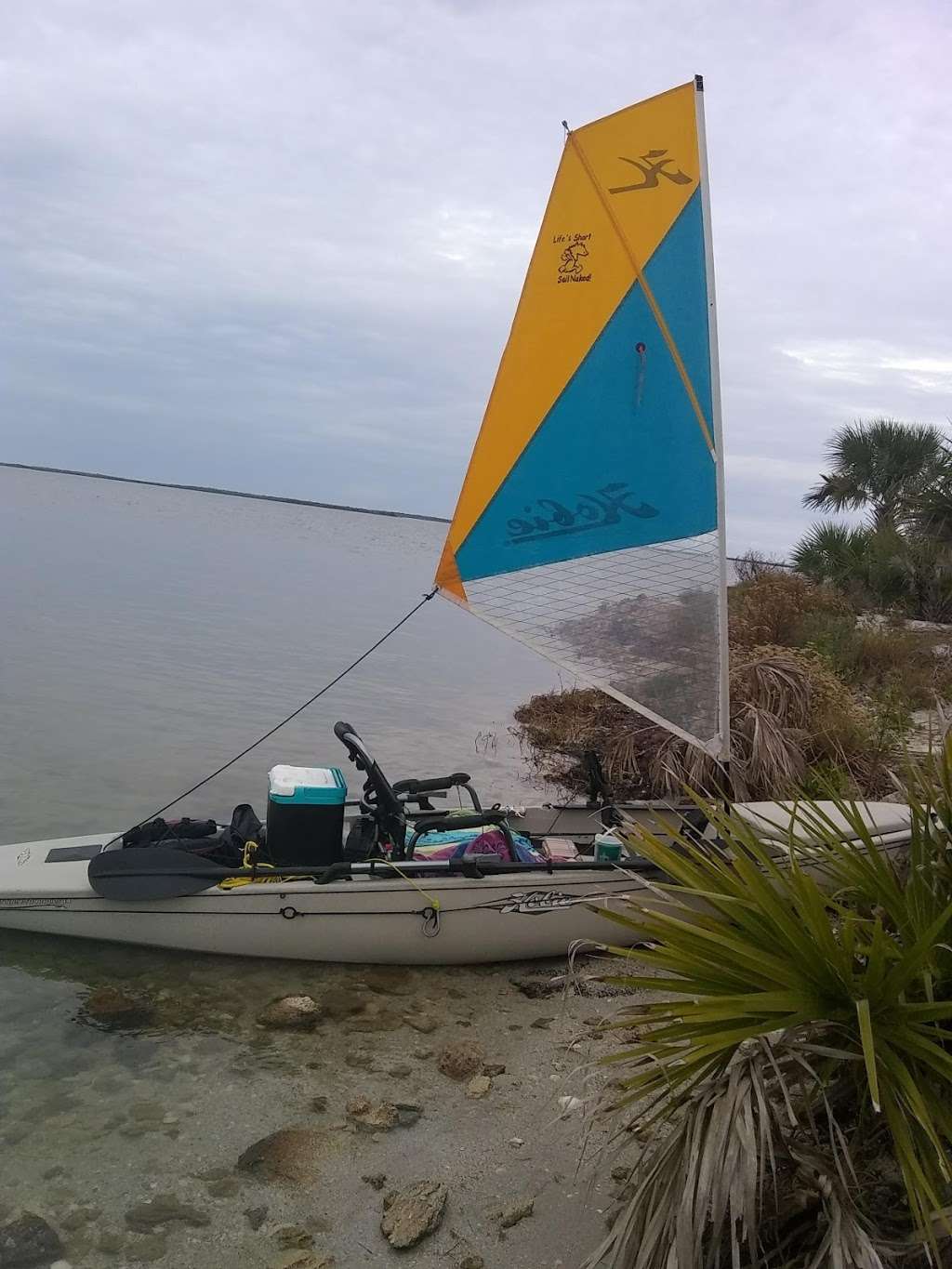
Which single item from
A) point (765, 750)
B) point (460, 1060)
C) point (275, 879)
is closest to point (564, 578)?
point (275, 879)

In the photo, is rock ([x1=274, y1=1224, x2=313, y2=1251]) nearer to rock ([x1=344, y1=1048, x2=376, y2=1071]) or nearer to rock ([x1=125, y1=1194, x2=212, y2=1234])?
rock ([x1=125, y1=1194, x2=212, y2=1234])

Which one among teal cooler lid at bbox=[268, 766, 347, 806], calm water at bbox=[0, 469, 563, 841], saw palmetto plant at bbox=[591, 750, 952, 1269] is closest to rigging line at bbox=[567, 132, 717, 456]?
teal cooler lid at bbox=[268, 766, 347, 806]

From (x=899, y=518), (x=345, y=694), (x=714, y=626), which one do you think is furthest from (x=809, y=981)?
(x=899, y=518)

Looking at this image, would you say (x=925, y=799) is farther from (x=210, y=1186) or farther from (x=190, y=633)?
(x=190, y=633)

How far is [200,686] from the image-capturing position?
1538 centimetres

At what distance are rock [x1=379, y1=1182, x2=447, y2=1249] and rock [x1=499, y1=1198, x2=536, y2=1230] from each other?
0.23m

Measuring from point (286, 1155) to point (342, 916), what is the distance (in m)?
1.83

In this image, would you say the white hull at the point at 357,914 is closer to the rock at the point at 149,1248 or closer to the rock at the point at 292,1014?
the rock at the point at 292,1014

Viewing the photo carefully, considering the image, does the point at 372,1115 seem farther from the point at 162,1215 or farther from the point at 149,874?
the point at 149,874

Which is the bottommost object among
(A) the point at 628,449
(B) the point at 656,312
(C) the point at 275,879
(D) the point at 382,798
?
(C) the point at 275,879

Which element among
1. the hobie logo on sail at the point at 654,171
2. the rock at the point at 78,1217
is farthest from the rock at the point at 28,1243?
the hobie logo on sail at the point at 654,171

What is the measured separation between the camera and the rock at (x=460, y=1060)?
4816mm

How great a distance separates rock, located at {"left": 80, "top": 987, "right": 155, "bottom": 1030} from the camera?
5.34 m

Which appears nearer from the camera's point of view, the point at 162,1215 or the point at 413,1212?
the point at 413,1212
